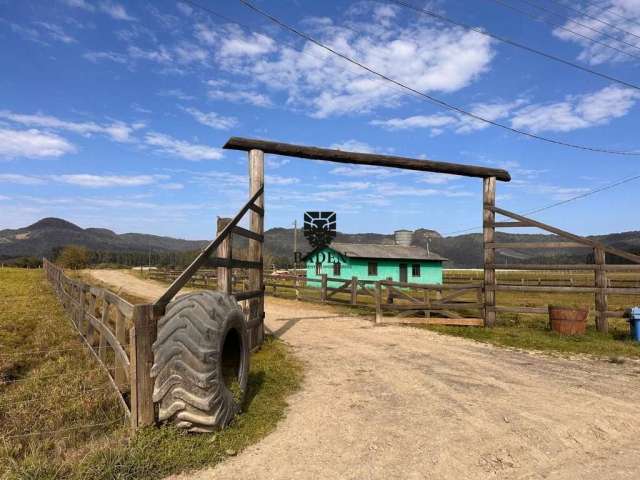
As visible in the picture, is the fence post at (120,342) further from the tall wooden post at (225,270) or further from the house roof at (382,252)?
Answer: the house roof at (382,252)

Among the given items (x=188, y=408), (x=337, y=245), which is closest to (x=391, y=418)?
(x=188, y=408)

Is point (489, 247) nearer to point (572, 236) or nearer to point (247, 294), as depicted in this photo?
point (572, 236)

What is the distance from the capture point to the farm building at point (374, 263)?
3744 centimetres

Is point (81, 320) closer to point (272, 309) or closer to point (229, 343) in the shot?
point (229, 343)

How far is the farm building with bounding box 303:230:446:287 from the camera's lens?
37.4m

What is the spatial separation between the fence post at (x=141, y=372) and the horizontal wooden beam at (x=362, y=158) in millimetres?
5892

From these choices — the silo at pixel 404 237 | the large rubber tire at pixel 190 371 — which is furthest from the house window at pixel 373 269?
the large rubber tire at pixel 190 371

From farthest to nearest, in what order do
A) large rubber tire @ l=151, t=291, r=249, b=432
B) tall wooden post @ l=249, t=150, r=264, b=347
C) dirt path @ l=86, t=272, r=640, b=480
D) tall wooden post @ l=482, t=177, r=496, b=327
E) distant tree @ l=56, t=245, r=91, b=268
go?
distant tree @ l=56, t=245, r=91, b=268
tall wooden post @ l=482, t=177, r=496, b=327
tall wooden post @ l=249, t=150, r=264, b=347
large rubber tire @ l=151, t=291, r=249, b=432
dirt path @ l=86, t=272, r=640, b=480

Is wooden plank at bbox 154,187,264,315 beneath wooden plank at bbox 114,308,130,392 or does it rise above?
above

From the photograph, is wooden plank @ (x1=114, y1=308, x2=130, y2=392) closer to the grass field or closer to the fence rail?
the fence rail

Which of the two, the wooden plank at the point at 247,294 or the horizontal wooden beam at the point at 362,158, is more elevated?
the horizontal wooden beam at the point at 362,158

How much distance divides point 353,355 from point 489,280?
5.59 m

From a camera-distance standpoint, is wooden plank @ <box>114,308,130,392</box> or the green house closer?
wooden plank @ <box>114,308,130,392</box>

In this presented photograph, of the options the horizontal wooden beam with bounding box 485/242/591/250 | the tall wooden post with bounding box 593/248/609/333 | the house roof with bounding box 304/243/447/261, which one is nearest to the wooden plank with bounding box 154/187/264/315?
the horizontal wooden beam with bounding box 485/242/591/250
